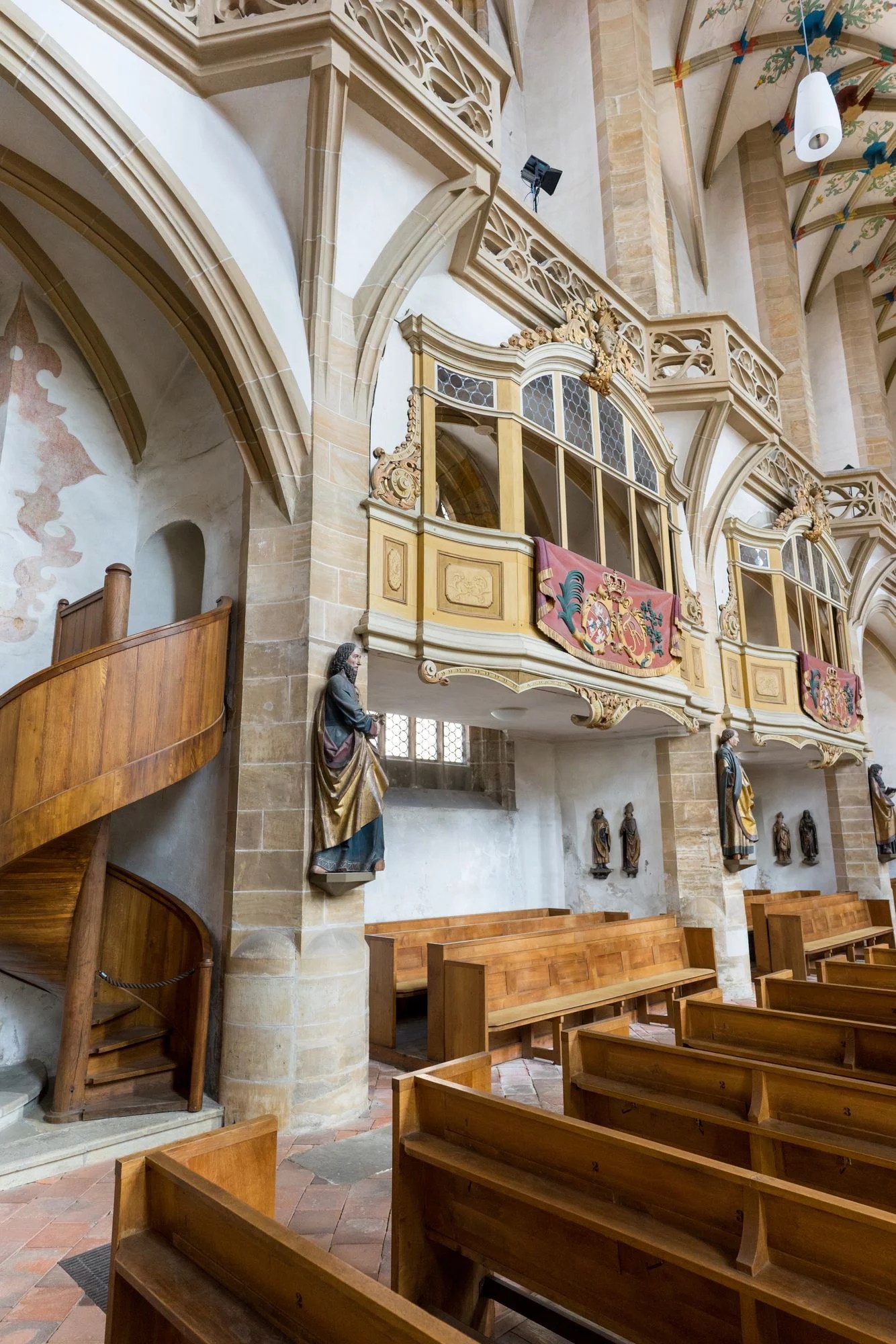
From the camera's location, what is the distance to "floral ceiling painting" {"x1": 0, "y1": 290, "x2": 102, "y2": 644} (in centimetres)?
629

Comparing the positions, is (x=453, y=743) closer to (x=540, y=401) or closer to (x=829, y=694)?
(x=540, y=401)

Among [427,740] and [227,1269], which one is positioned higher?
[427,740]

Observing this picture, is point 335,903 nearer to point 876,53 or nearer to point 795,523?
point 795,523

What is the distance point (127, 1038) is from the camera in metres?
5.46

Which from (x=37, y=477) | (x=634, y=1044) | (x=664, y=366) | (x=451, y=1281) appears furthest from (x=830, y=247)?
(x=451, y=1281)

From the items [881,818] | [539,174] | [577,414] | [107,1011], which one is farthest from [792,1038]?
[881,818]

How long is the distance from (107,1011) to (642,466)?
7.26 metres

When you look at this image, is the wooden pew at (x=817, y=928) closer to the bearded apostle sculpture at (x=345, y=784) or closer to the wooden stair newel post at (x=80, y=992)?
the bearded apostle sculpture at (x=345, y=784)

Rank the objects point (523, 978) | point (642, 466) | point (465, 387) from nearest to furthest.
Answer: point (523, 978)
point (465, 387)
point (642, 466)

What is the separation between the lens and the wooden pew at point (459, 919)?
8.17 m

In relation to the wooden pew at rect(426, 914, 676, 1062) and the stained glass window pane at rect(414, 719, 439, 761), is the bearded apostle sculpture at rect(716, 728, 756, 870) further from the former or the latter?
the stained glass window pane at rect(414, 719, 439, 761)

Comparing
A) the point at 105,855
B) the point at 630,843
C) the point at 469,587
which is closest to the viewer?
the point at 105,855

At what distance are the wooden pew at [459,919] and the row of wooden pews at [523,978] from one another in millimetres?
53

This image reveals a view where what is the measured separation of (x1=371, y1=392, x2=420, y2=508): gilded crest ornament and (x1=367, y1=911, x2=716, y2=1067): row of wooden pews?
11.4 ft
